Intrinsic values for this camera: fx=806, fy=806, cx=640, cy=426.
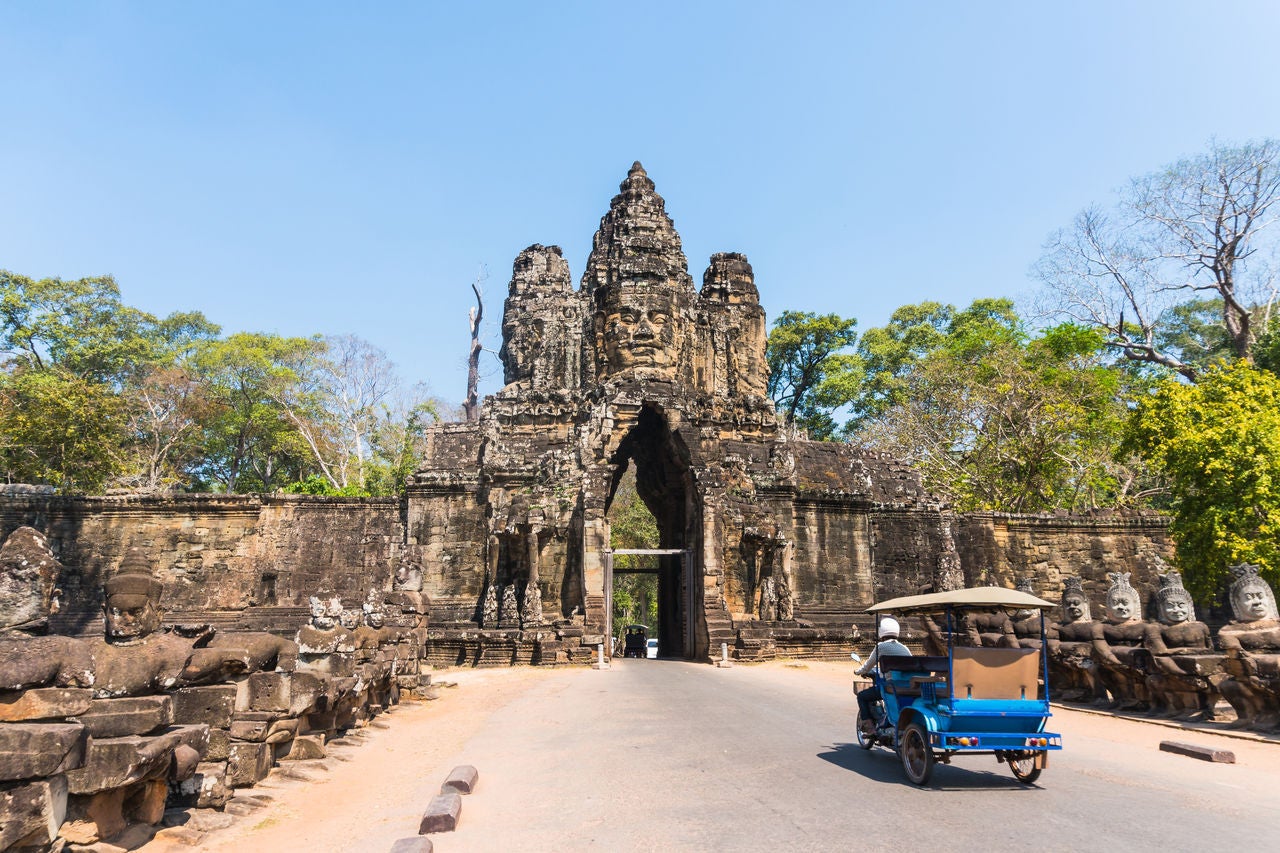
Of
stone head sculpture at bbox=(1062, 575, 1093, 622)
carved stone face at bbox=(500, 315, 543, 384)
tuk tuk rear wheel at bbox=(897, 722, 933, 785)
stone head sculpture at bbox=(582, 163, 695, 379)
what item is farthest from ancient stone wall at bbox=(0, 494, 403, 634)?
tuk tuk rear wheel at bbox=(897, 722, 933, 785)

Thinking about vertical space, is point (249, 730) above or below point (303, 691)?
below

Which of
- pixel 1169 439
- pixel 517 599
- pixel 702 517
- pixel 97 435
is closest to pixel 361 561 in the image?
pixel 517 599

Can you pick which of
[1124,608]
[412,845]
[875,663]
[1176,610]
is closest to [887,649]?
[875,663]

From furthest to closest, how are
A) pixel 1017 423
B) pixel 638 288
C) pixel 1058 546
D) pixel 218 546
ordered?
1. pixel 1017 423
2. pixel 638 288
3. pixel 1058 546
4. pixel 218 546

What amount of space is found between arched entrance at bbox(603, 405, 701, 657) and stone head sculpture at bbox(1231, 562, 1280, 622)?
41.4 ft

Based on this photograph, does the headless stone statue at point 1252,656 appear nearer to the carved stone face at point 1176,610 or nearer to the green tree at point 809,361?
the carved stone face at point 1176,610

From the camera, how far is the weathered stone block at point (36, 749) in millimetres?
3688

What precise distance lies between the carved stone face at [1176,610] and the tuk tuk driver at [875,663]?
5.50 m

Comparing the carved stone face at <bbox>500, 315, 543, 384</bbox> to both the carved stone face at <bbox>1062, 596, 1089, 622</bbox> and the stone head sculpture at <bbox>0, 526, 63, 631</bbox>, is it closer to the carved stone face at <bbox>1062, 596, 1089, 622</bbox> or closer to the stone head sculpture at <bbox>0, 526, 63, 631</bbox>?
the carved stone face at <bbox>1062, 596, 1089, 622</bbox>

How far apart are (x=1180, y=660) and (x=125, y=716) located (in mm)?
11187

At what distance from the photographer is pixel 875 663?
23.8 feet

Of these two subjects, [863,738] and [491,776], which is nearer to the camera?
[491,776]

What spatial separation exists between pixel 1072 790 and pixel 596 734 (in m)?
4.86

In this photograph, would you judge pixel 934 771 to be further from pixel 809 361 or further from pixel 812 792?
pixel 809 361
